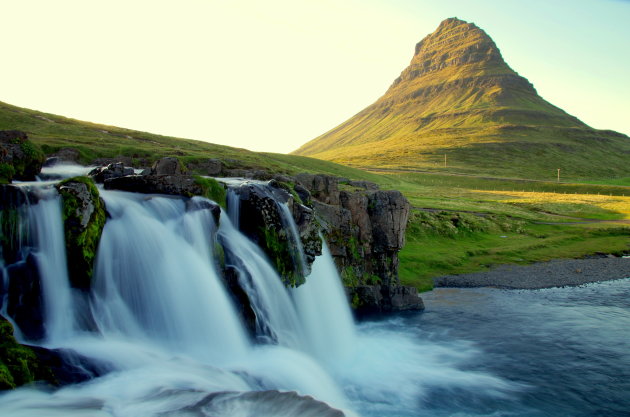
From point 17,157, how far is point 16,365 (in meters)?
14.2

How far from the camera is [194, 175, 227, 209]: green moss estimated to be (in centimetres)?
2538

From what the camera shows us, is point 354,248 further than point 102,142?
No

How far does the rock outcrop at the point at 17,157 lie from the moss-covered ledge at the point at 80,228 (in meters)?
5.14

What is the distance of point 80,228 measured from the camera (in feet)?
60.8

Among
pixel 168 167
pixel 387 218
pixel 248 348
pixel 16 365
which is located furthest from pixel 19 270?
pixel 387 218

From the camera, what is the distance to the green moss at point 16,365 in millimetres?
14000

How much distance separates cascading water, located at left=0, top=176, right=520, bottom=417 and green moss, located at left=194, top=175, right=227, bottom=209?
127 centimetres

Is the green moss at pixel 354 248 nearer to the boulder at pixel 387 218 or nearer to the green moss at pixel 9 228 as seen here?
the boulder at pixel 387 218

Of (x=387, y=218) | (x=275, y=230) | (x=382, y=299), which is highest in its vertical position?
(x=387, y=218)

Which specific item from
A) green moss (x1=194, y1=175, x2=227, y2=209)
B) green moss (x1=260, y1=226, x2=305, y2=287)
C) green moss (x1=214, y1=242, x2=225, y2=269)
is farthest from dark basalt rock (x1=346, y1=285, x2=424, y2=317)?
green moss (x1=214, y1=242, x2=225, y2=269)

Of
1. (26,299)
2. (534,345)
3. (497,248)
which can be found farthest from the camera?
(497,248)

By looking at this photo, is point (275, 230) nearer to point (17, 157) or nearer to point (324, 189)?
point (324, 189)

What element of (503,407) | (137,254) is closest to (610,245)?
(503,407)

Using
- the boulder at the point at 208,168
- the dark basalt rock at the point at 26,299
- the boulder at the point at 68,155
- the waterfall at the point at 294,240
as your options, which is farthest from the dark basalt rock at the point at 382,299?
the boulder at the point at 68,155
